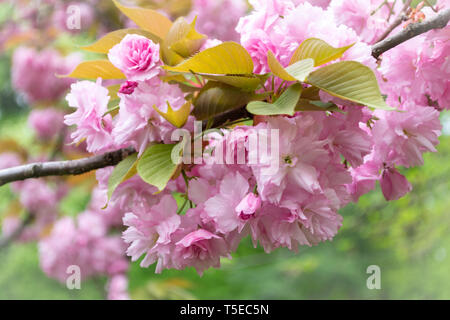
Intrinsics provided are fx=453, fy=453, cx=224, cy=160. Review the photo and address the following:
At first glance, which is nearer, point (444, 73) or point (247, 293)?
point (444, 73)

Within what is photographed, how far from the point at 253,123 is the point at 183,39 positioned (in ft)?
0.44

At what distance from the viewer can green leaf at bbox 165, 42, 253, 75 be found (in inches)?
18.1

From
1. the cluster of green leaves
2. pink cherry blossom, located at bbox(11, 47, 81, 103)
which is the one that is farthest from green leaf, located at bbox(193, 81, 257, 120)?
pink cherry blossom, located at bbox(11, 47, 81, 103)

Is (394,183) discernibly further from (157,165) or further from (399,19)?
(157,165)

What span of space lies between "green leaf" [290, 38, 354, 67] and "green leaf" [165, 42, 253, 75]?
0.19ft

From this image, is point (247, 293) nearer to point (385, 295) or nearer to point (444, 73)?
point (385, 295)

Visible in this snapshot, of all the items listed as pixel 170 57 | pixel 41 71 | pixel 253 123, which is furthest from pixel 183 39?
pixel 41 71

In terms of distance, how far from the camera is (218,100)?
19.8 inches

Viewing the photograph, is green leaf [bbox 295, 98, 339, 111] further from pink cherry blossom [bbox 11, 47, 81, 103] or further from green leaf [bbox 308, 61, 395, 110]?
pink cherry blossom [bbox 11, 47, 81, 103]

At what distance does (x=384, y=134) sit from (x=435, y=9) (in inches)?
6.7

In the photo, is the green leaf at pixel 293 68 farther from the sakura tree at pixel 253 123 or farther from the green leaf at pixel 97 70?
the green leaf at pixel 97 70

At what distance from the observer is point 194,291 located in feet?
10.4

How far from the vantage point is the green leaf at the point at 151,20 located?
22.3 inches

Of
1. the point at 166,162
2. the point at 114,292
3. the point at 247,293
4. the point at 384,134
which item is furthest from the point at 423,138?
the point at 247,293
